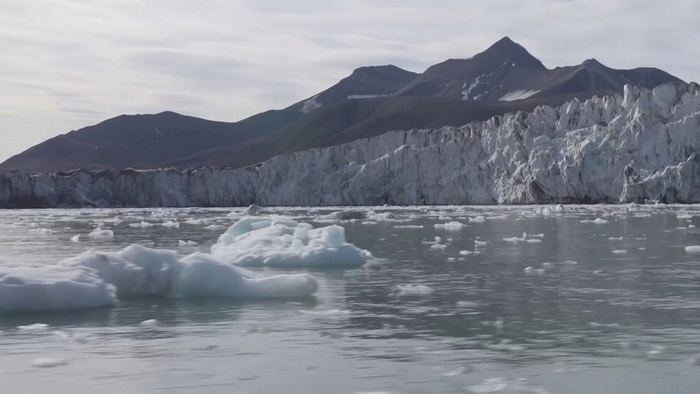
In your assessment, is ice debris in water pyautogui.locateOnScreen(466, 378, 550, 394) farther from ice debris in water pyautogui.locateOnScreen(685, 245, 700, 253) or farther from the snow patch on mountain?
the snow patch on mountain

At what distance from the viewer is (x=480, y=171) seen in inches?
2032

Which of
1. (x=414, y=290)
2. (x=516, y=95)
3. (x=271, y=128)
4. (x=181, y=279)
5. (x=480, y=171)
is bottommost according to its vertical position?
(x=414, y=290)

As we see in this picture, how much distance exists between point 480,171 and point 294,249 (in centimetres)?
3892

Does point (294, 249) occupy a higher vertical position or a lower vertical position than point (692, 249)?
higher

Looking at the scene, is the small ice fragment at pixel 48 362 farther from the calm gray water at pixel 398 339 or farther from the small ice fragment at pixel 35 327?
the small ice fragment at pixel 35 327

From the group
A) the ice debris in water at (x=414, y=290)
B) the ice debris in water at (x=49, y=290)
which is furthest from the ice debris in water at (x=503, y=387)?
the ice debris in water at (x=49, y=290)

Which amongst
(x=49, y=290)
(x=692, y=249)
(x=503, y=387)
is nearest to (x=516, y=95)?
(x=692, y=249)

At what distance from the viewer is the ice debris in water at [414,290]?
9812mm

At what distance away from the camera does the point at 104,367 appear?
594cm

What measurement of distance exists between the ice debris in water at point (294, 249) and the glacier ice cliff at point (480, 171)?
33.3 meters

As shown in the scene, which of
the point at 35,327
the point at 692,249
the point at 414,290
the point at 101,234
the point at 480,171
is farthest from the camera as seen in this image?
the point at 480,171

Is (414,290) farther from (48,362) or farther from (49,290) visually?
(48,362)

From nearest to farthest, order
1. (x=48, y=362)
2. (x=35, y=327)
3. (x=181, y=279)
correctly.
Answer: (x=48, y=362), (x=35, y=327), (x=181, y=279)

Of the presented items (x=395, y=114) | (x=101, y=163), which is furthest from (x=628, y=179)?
(x=101, y=163)
